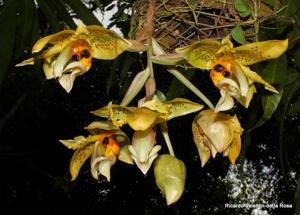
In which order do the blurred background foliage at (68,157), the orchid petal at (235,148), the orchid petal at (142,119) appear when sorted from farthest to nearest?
the blurred background foliage at (68,157)
the orchid petal at (235,148)
the orchid petal at (142,119)

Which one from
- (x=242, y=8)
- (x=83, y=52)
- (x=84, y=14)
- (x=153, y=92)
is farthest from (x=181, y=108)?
(x=84, y=14)

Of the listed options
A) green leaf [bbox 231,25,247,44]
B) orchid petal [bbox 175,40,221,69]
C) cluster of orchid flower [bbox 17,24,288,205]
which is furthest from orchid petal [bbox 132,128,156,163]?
green leaf [bbox 231,25,247,44]

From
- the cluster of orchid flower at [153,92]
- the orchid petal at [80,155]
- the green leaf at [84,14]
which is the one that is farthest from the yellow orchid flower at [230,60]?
the green leaf at [84,14]

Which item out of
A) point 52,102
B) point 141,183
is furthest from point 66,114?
point 141,183

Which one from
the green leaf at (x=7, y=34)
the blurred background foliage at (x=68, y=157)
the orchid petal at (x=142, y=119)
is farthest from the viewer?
the blurred background foliage at (x=68, y=157)

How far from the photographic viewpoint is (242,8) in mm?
875

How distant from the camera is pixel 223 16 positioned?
902 millimetres

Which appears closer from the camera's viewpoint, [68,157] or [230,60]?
[230,60]

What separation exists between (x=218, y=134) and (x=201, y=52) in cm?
12

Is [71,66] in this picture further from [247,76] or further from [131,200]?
[131,200]

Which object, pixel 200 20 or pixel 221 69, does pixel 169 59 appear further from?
pixel 200 20

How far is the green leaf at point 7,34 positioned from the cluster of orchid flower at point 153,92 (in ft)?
1.33

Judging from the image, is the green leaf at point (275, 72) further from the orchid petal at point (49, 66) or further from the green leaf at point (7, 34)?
the green leaf at point (7, 34)

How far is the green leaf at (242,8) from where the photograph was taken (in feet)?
2.87
